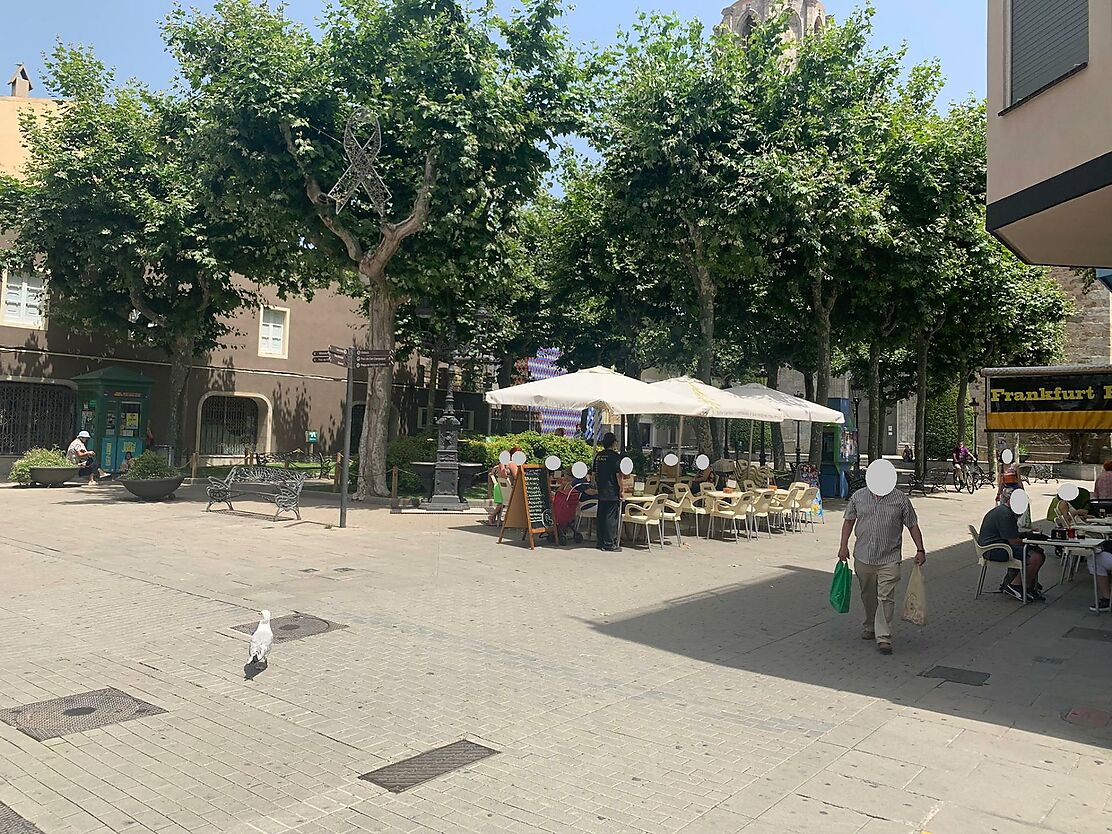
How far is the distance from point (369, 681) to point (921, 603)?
15.4 feet

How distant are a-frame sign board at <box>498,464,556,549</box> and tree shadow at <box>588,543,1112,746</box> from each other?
3549 millimetres

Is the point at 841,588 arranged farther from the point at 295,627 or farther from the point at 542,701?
the point at 295,627

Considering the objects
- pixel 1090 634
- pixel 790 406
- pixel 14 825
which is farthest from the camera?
pixel 790 406

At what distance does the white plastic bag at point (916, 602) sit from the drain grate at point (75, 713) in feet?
19.4

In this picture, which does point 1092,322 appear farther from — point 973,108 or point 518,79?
point 518,79

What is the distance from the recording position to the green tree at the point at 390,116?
16328mm

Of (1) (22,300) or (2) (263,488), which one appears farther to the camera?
(1) (22,300)

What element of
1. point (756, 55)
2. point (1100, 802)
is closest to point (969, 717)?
point (1100, 802)

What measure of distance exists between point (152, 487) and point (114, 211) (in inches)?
320

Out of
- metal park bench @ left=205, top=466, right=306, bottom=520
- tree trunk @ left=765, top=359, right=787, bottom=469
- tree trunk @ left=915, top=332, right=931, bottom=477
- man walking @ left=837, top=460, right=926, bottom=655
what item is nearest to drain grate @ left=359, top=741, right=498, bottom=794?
man walking @ left=837, top=460, right=926, bottom=655

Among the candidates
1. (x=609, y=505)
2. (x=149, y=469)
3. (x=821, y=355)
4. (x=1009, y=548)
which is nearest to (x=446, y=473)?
(x=609, y=505)

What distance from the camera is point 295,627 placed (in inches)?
292

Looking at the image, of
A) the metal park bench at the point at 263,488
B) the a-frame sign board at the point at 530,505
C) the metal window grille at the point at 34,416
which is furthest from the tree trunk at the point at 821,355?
the metal window grille at the point at 34,416

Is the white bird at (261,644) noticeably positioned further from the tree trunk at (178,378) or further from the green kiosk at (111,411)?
the green kiosk at (111,411)
